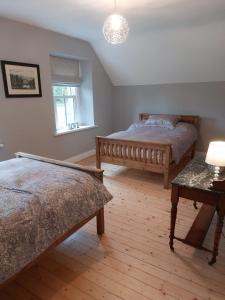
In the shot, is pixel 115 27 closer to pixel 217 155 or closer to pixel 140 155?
pixel 217 155

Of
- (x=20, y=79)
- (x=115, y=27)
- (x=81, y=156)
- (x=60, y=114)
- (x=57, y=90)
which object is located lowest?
(x=81, y=156)

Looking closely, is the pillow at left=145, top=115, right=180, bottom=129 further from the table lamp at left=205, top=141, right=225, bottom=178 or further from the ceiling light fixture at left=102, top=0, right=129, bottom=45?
the table lamp at left=205, top=141, right=225, bottom=178

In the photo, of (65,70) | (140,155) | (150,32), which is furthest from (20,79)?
(150,32)

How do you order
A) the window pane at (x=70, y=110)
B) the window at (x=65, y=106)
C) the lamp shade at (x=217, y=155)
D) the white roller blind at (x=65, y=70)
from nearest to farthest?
the lamp shade at (x=217, y=155)
the white roller blind at (x=65, y=70)
the window at (x=65, y=106)
the window pane at (x=70, y=110)

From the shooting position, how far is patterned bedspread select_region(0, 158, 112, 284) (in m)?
1.26

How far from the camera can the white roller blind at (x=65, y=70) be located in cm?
394

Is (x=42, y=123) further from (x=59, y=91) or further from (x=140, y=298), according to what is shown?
(x=140, y=298)

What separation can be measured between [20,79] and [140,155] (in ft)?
6.86

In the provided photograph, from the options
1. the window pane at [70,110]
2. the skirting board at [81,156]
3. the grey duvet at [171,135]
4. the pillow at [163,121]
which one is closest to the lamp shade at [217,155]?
the grey duvet at [171,135]

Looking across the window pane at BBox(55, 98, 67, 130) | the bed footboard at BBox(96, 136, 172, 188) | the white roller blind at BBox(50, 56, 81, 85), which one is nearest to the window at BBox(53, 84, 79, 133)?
the window pane at BBox(55, 98, 67, 130)

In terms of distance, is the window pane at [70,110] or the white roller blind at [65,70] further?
the window pane at [70,110]

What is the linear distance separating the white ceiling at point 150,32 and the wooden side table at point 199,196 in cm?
192

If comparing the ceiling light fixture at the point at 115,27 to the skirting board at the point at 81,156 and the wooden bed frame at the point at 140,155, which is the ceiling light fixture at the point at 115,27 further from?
the skirting board at the point at 81,156

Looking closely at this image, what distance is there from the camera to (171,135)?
363 cm
